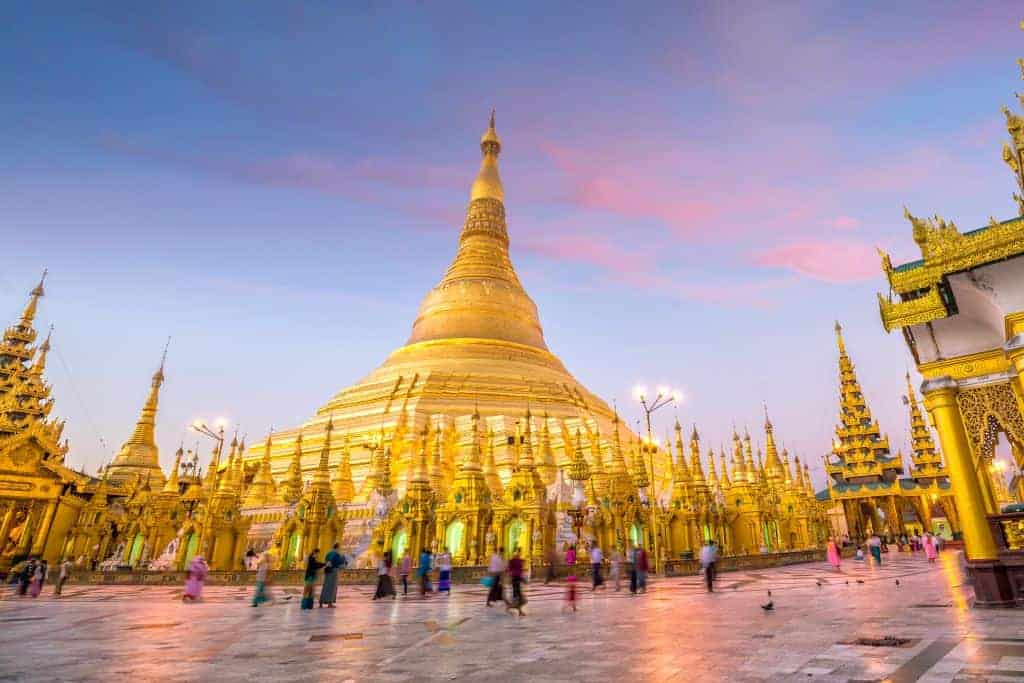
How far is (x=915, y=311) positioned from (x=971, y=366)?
6.47 feet

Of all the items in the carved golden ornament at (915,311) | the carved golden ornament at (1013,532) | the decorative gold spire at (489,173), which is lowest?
the carved golden ornament at (1013,532)

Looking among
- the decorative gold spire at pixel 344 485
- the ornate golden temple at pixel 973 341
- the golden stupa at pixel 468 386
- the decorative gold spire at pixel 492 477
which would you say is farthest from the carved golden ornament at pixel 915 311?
the decorative gold spire at pixel 344 485

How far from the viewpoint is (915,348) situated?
1292 centimetres

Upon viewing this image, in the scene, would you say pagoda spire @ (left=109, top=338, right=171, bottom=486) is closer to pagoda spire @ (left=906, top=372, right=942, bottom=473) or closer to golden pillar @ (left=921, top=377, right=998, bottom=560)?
golden pillar @ (left=921, top=377, right=998, bottom=560)

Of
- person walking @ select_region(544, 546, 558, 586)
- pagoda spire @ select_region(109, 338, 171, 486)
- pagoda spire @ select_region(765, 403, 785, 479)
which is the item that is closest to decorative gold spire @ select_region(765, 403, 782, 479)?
pagoda spire @ select_region(765, 403, 785, 479)

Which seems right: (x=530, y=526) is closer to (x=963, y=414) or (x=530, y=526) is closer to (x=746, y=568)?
(x=746, y=568)

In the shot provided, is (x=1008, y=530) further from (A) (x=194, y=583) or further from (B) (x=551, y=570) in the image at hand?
(A) (x=194, y=583)

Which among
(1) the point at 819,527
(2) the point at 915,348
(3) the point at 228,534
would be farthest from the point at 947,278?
(1) the point at 819,527

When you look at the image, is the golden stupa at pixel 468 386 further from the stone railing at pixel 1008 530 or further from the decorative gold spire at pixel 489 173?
the stone railing at pixel 1008 530

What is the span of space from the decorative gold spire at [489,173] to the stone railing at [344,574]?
44.1 meters

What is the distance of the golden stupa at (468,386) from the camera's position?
112 feet

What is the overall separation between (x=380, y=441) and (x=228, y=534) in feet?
33.1

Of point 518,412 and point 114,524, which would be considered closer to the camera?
point 114,524

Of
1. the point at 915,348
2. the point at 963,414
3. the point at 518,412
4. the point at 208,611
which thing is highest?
the point at 518,412
